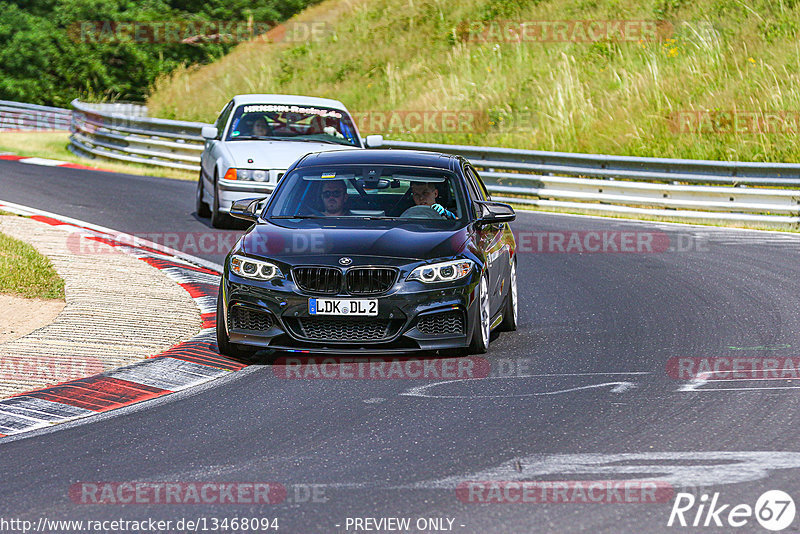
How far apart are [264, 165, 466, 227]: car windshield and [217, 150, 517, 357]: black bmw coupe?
0.02 meters

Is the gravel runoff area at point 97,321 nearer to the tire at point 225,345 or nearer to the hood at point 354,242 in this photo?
the tire at point 225,345

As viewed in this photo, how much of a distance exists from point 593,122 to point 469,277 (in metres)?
18.5

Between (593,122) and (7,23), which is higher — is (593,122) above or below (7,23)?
below

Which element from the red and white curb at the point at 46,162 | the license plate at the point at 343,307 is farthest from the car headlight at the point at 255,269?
the red and white curb at the point at 46,162

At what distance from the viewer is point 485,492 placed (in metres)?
5.62

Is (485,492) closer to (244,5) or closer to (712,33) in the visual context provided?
(712,33)

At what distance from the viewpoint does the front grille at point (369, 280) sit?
8562mm

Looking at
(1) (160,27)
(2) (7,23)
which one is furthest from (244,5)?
(2) (7,23)

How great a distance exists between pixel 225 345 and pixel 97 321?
1627mm

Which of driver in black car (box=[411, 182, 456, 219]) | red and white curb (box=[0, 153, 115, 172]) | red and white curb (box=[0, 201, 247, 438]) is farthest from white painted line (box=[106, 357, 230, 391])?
red and white curb (box=[0, 153, 115, 172])

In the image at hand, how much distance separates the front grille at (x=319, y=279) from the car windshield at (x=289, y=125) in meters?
8.62

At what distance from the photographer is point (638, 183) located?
20.8m

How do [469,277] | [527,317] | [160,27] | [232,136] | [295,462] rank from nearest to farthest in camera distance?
1. [295,462]
2. [469,277]
3. [527,317]
4. [232,136]
5. [160,27]

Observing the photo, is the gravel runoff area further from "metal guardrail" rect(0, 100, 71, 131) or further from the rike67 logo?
"metal guardrail" rect(0, 100, 71, 131)
